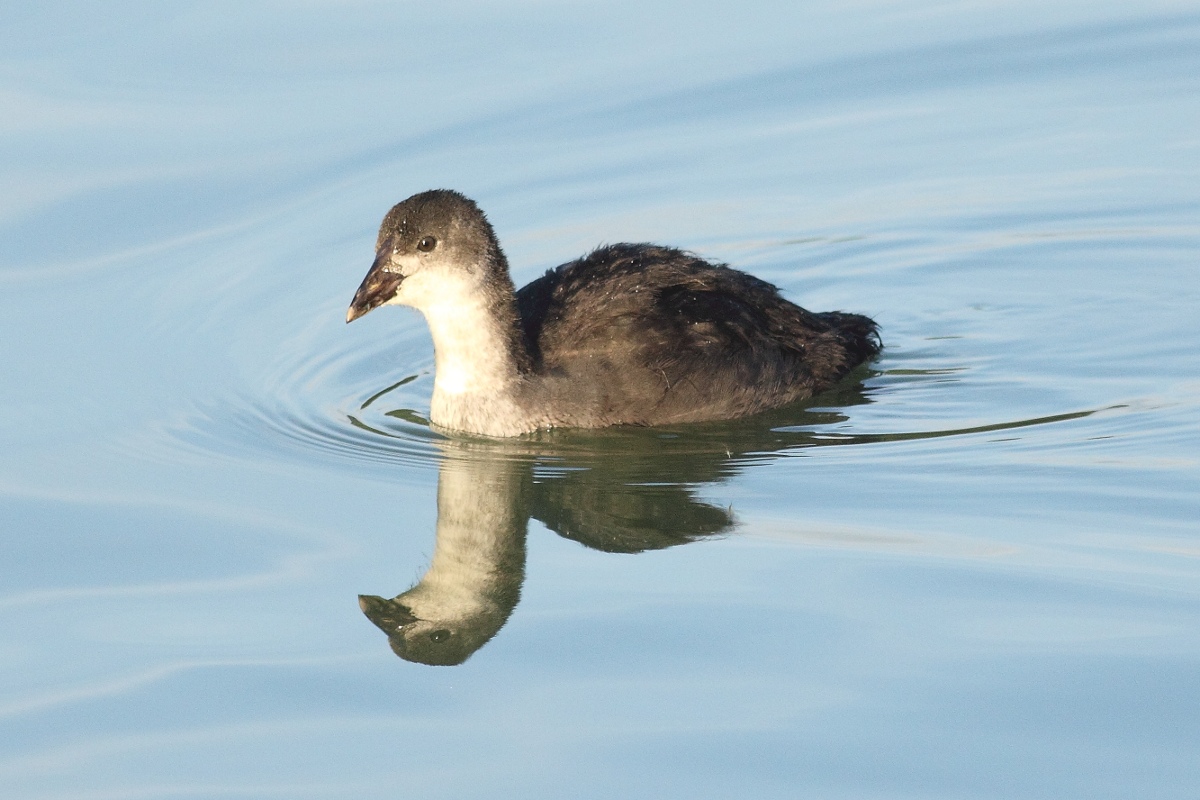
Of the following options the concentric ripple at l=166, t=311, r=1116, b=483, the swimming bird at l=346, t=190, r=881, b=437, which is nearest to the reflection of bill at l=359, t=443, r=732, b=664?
the concentric ripple at l=166, t=311, r=1116, b=483

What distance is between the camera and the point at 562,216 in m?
13.4

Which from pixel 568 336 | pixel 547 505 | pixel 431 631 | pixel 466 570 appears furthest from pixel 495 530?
pixel 568 336

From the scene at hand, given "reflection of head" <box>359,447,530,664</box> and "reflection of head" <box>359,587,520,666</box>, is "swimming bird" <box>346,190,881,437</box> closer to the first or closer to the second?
"reflection of head" <box>359,447,530,664</box>

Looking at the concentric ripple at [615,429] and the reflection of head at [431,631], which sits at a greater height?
the concentric ripple at [615,429]

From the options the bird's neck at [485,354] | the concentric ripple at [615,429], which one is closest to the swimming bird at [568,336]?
the bird's neck at [485,354]

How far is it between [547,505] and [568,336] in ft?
4.78

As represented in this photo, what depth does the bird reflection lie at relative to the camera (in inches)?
316

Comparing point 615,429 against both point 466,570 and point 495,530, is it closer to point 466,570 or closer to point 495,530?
point 495,530

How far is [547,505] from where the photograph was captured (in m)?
9.34

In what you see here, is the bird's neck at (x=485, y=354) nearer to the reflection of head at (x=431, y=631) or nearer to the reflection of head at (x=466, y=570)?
the reflection of head at (x=466, y=570)

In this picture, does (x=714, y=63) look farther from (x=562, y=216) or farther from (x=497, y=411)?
(x=497, y=411)

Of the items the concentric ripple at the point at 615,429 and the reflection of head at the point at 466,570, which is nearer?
the reflection of head at the point at 466,570

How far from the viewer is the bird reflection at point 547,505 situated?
8.03 m

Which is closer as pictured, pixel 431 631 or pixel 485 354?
pixel 431 631
